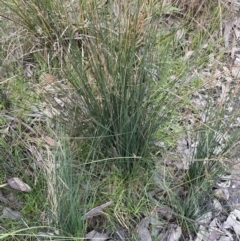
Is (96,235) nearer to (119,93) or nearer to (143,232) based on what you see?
(143,232)

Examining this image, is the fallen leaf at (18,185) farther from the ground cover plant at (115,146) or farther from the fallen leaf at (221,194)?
the fallen leaf at (221,194)

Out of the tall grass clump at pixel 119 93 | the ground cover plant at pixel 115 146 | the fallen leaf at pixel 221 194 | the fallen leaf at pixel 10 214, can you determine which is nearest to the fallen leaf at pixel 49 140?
the ground cover plant at pixel 115 146

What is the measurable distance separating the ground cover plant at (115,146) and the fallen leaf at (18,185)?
0.03 meters

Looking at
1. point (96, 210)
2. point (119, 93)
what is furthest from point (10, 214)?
point (119, 93)

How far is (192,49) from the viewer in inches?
94.7

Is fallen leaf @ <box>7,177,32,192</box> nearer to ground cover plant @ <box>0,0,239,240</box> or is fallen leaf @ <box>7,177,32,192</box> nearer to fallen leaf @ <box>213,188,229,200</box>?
ground cover plant @ <box>0,0,239,240</box>

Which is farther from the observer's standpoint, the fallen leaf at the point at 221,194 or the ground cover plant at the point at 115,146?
the fallen leaf at the point at 221,194

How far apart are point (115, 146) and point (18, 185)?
39 cm

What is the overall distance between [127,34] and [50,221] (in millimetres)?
697

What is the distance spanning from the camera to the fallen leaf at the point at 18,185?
5.51 feet

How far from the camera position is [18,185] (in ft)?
5.53

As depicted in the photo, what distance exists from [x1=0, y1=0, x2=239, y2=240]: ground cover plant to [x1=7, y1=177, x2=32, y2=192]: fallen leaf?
3cm

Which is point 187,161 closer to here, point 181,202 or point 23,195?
point 181,202

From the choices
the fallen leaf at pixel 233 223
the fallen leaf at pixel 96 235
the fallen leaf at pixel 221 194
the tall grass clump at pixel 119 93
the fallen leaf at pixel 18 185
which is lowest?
the fallen leaf at pixel 233 223
